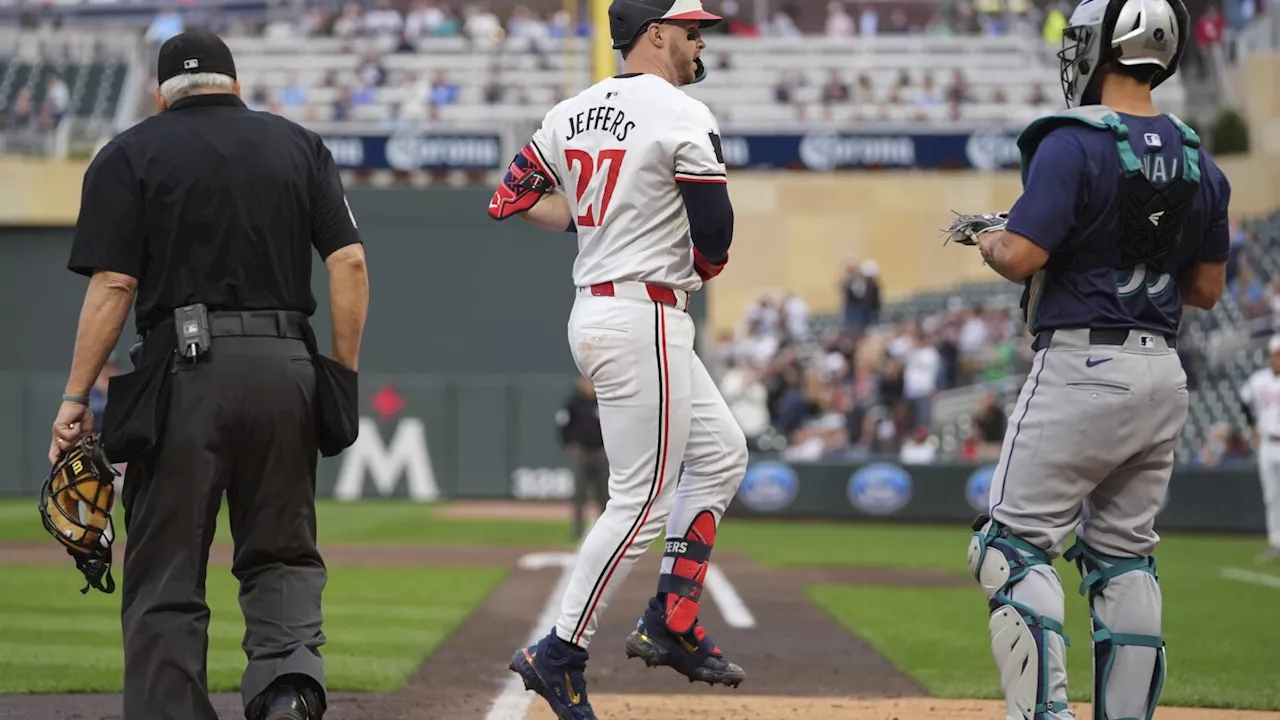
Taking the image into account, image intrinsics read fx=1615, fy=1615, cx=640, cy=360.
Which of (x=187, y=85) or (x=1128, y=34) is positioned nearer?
(x=1128, y=34)

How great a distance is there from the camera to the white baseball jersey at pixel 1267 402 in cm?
1491

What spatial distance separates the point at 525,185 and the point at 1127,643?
2.41 meters

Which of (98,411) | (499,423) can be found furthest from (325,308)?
(98,411)

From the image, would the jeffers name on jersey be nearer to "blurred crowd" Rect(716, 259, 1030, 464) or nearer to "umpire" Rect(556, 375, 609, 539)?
"umpire" Rect(556, 375, 609, 539)

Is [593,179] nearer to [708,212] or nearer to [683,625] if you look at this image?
[708,212]

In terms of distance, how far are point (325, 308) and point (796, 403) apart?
9567 millimetres

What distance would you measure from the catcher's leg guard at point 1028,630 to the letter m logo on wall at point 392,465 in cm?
2142

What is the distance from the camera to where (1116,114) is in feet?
15.9

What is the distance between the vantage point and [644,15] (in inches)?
209

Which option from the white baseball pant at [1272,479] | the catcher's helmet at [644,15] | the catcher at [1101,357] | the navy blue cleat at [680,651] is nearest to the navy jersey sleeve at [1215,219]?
the catcher at [1101,357]

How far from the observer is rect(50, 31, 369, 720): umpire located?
4852 millimetres

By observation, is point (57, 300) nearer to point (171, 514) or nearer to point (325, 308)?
point (325, 308)

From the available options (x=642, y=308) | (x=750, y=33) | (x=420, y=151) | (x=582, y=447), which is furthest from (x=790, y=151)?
(x=642, y=308)

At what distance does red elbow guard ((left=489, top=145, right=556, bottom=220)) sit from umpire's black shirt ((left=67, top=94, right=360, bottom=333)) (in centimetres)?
67
